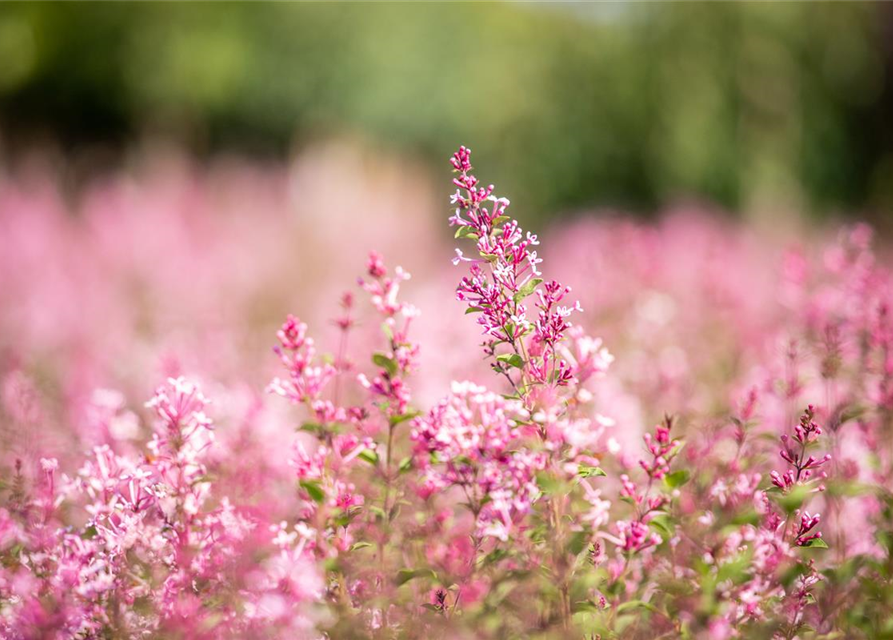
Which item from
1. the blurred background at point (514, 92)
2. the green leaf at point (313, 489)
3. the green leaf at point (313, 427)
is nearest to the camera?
the green leaf at point (313, 489)

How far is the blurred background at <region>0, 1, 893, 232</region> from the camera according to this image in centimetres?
1132

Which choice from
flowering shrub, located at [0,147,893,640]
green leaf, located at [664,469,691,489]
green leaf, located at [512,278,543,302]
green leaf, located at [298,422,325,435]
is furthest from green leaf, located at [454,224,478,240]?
green leaf, located at [664,469,691,489]

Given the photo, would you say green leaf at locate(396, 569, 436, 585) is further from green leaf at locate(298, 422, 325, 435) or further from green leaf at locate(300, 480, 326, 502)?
green leaf at locate(298, 422, 325, 435)

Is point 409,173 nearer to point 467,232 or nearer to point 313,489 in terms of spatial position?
point 467,232

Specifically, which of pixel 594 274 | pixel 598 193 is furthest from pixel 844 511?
pixel 598 193

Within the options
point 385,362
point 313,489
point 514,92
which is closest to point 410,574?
point 313,489

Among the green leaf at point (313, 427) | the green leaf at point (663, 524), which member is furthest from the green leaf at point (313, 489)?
the green leaf at point (663, 524)

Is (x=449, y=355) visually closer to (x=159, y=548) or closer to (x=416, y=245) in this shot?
(x=159, y=548)

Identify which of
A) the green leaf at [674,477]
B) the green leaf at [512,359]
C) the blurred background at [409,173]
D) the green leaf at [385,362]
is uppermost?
the blurred background at [409,173]

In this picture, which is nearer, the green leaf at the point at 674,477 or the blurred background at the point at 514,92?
the green leaf at the point at 674,477

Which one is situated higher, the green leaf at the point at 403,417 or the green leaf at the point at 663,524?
the green leaf at the point at 403,417

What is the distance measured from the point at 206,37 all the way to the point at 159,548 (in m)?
17.7

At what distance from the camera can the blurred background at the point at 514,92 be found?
11320mm

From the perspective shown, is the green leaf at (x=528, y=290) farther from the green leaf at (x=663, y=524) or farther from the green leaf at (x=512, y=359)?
the green leaf at (x=663, y=524)
